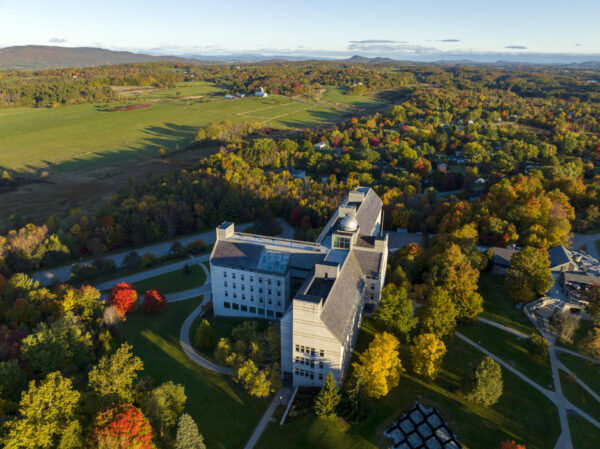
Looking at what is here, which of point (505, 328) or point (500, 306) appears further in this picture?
point (500, 306)

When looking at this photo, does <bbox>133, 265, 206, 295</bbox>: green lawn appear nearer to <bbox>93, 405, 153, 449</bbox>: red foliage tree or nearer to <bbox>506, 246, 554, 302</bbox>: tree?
<bbox>93, 405, 153, 449</bbox>: red foliage tree

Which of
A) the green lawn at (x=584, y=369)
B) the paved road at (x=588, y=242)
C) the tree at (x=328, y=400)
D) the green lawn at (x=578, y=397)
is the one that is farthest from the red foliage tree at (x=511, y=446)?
the paved road at (x=588, y=242)

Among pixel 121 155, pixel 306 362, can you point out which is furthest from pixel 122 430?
pixel 121 155

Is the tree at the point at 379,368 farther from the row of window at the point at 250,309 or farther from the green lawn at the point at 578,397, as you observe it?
the green lawn at the point at 578,397

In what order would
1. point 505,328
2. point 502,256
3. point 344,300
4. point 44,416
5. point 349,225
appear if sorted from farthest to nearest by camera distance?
1. point 502,256
2. point 349,225
3. point 505,328
4. point 344,300
5. point 44,416

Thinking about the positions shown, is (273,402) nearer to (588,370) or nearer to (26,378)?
(26,378)

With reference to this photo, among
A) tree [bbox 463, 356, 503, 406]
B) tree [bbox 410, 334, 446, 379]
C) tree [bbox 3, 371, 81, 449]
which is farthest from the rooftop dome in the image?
tree [bbox 3, 371, 81, 449]

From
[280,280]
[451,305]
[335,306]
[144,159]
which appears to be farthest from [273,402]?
[144,159]

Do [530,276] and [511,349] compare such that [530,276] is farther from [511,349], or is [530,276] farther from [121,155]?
[121,155]
